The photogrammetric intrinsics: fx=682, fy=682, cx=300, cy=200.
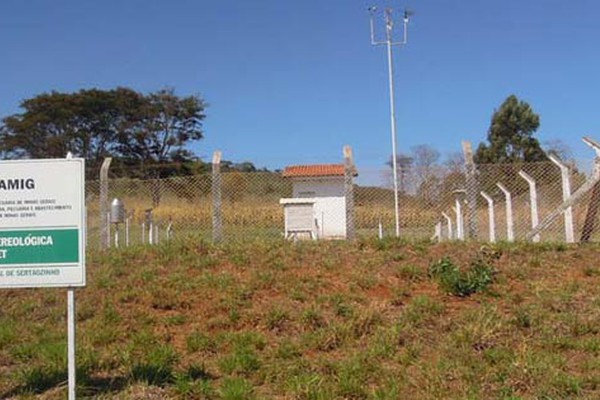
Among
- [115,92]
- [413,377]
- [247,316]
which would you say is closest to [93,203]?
[247,316]

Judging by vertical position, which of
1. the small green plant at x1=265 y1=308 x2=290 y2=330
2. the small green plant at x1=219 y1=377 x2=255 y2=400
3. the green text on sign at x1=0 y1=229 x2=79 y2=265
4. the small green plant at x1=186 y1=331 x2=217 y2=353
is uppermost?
the green text on sign at x1=0 y1=229 x2=79 y2=265

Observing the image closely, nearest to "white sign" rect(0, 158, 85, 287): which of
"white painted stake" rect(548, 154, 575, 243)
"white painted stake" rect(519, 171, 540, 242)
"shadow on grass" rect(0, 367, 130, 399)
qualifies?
"shadow on grass" rect(0, 367, 130, 399)

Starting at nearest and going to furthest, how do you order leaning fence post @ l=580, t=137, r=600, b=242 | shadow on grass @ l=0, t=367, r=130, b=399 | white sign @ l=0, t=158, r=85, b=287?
1. white sign @ l=0, t=158, r=85, b=287
2. shadow on grass @ l=0, t=367, r=130, b=399
3. leaning fence post @ l=580, t=137, r=600, b=242

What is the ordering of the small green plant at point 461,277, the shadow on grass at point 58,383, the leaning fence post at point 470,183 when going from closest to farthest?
the shadow on grass at point 58,383
the small green plant at point 461,277
the leaning fence post at point 470,183

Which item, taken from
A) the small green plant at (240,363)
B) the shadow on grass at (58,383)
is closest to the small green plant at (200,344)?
the small green plant at (240,363)

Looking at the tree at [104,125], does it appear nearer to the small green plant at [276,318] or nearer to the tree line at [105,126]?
the tree line at [105,126]

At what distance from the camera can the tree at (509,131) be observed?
46.1m

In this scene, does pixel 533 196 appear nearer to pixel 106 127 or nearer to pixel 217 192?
pixel 217 192

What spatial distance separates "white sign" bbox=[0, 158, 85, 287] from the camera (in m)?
4.87

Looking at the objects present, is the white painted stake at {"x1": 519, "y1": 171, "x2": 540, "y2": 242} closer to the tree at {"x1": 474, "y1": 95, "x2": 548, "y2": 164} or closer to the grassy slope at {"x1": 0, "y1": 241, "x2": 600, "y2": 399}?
the grassy slope at {"x1": 0, "y1": 241, "x2": 600, "y2": 399}

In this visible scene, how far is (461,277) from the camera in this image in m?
7.45

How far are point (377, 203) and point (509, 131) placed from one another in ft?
117

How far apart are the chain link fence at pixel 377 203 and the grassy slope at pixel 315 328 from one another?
2.58m

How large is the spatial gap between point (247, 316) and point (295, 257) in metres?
2.07
